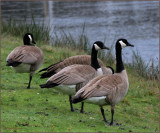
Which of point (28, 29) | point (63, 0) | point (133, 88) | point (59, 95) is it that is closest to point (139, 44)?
point (28, 29)

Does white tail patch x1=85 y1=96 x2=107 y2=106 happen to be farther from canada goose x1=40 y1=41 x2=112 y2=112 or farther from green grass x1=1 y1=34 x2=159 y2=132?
canada goose x1=40 y1=41 x2=112 y2=112

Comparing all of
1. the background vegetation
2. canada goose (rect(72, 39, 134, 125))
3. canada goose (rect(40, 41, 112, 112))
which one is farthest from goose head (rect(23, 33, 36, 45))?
canada goose (rect(72, 39, 134, 125))

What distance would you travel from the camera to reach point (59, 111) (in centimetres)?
838

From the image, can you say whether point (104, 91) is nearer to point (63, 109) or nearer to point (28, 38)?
point (63, 109)

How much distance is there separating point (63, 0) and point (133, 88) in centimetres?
5241

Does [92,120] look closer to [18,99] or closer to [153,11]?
[18,99]

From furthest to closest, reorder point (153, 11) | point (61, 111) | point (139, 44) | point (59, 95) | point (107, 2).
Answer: point (107, 2) < point (153, 11) < point (139, 44) < point (59, 95) < point (61, 111)

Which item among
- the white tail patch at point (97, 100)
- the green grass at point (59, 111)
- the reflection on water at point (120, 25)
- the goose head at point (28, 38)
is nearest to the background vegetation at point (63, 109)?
the green grass at point (59, 111)

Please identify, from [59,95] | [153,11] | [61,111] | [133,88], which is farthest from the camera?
[153,11]

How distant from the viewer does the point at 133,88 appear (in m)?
12.6

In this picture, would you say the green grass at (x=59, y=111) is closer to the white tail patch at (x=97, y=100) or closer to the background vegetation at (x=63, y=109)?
the background vegetation at (x=63, y=109)

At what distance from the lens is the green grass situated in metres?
6.87

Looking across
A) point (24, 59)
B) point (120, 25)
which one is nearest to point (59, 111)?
point (24, 59)

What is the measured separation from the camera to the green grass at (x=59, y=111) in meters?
6.87
